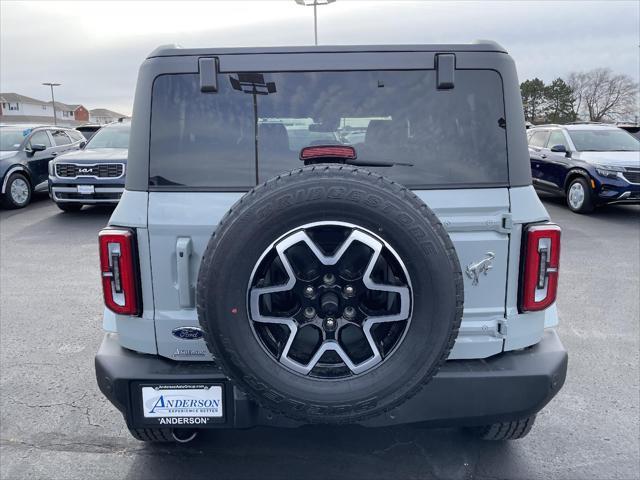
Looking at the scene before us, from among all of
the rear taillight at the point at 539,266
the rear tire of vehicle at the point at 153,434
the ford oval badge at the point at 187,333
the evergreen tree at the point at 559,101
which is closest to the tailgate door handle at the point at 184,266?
the ford oval badge at the point at 187,333

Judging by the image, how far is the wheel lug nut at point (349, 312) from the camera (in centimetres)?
201

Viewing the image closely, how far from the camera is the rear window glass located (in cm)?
231

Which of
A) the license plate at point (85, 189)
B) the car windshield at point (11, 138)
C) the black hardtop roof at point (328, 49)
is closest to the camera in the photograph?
the black hardtop roof at point (328, 49)

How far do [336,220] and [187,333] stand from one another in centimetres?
88

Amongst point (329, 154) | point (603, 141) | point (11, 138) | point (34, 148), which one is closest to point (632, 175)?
point (603, 141)

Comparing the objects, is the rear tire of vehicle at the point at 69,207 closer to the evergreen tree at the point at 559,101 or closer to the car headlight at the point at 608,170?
the car headlight at the point at 608,170

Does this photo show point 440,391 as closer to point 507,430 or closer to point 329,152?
point 507,430

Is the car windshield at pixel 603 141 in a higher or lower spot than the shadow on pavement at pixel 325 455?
higher

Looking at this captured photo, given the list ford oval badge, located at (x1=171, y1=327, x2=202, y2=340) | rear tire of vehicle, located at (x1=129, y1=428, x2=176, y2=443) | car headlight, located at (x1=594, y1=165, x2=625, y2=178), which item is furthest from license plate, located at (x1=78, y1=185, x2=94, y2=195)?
car headlight, located at (x1=594, y1=165, x2=625, y2=178)

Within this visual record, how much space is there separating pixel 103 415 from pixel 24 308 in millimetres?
2613

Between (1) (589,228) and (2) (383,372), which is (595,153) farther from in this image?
(2) (383,372)

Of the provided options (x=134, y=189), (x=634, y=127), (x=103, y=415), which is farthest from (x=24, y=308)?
(x=634, y=127)

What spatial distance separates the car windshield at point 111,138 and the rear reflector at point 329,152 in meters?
9.24

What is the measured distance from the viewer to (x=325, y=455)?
9.46 feet
